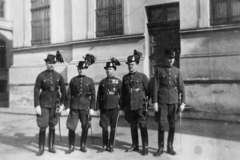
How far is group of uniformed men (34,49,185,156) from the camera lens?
4.65 m

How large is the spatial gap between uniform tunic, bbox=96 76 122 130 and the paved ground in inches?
24.7

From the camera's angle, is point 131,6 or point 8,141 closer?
point 8,141

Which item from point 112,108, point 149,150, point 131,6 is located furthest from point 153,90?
point 131,6

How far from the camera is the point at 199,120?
7.61 metres

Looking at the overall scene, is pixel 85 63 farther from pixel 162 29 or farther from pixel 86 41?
pixel 86 41

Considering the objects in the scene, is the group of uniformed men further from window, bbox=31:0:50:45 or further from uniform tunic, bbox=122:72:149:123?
window, bbox=31:0:50:45

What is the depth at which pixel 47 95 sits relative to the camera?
196 inches

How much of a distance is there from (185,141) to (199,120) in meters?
2.40

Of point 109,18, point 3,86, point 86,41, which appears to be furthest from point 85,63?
point 3,86

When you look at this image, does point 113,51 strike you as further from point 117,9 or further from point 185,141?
point 185,141

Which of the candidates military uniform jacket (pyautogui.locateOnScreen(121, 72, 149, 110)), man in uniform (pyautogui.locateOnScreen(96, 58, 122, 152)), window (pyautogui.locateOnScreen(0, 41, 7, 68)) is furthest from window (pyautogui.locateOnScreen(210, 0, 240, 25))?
window (pyautogui.locateOnScreen(0, 41, 7, 68))

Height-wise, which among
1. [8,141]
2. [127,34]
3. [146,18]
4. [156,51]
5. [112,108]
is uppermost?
[146,18]

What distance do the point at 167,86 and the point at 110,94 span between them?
3.79 ft

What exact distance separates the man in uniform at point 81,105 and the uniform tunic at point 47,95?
0.32 metres
